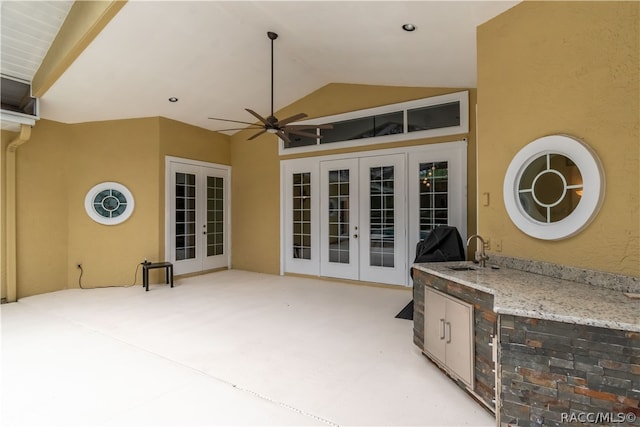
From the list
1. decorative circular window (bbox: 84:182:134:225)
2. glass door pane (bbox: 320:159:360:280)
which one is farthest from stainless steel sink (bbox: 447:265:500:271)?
decorative circular window (bbox: 84:182:134:225)

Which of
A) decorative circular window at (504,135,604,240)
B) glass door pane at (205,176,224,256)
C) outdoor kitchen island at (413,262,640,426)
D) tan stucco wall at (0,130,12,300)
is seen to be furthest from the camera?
glass door pane at (205,176,224,256)

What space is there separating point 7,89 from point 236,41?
3.23 m

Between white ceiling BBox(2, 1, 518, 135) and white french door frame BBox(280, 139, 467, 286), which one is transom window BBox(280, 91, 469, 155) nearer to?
white french door frame BBox(280, 139, 467, 286)

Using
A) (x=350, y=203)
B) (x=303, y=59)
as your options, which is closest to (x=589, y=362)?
(x=350, y=203)

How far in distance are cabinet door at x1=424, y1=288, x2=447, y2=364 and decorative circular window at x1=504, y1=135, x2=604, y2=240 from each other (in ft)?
3.15

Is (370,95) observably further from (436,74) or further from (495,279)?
(495,279)

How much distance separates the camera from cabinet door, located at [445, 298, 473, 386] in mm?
2188

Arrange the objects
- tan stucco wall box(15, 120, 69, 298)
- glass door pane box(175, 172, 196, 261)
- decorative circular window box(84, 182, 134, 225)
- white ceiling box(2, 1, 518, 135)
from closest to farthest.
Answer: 1. white ceiling box(2, 1, 518, 135)
2. tan stucco wall box(15, 120, 69, 298)
3. decorative circular window box(84, 182, 134, 225)
4. glass door pane box(175, 172, 196, 261)

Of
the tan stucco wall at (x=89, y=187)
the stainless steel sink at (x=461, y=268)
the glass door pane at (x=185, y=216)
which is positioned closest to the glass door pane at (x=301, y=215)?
the glass door pane at (x=185, y=216)

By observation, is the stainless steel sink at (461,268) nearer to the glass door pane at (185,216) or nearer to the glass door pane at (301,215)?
the glass door pane at (301,215)

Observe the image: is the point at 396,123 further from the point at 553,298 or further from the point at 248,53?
the point at 553,298

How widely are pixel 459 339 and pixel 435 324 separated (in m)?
0.30

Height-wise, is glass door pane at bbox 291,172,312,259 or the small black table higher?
glass door pane at bbox 291,172,312,259

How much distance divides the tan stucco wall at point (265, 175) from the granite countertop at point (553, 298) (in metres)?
3.35
